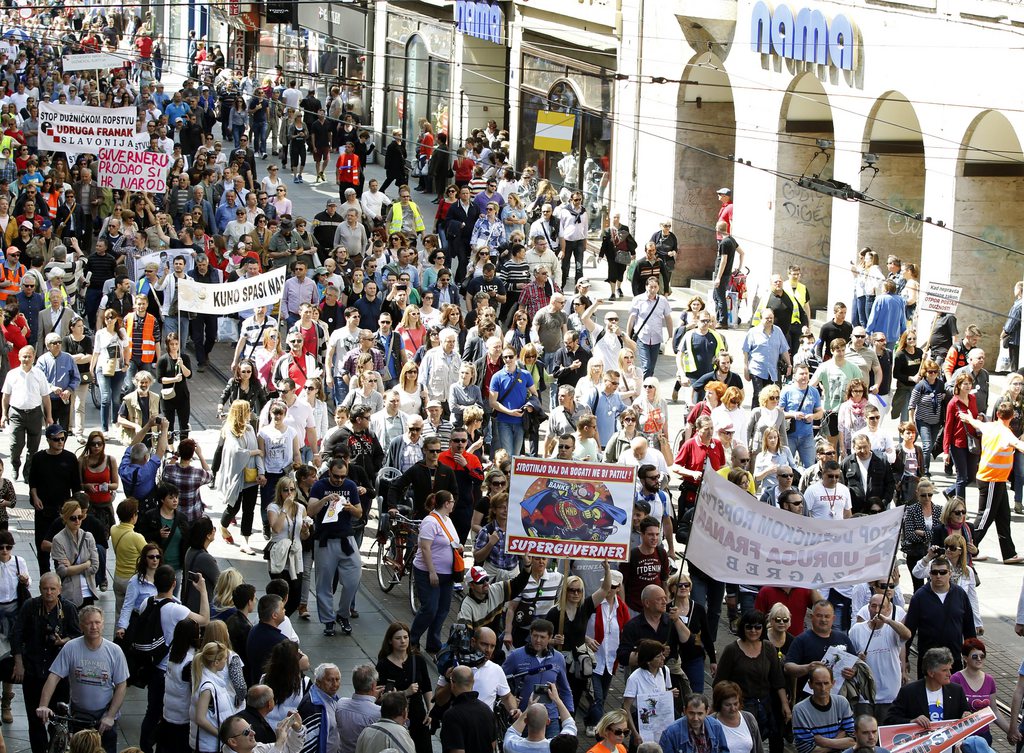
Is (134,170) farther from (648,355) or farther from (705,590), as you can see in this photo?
(705,590)

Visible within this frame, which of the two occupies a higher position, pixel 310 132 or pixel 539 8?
Answer: pixel 539 8

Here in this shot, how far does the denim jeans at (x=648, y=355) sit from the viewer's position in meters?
22.0

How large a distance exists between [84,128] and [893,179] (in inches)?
478

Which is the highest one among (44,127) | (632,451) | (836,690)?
(44,127)

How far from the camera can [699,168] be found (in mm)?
32594

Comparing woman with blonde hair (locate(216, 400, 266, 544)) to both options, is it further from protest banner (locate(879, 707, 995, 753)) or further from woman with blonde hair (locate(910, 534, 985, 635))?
protest banner (locate(879, 707, 995, 753))

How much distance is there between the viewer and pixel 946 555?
13.8 meters

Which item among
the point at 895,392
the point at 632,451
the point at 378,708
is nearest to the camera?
the point at 378,708

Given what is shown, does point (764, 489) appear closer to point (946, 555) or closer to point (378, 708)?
point (946, 555)

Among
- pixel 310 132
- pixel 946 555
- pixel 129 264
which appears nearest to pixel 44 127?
pixel 129 264

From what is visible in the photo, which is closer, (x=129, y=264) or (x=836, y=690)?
(x=836, y=690)

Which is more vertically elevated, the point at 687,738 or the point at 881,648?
the point at 881,648

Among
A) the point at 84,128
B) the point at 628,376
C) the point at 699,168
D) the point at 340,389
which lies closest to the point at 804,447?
the point at 628,376

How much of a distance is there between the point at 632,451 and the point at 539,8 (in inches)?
864
